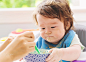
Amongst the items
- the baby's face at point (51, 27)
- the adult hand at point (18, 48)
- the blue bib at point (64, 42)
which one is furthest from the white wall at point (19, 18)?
the adult hand at point (18, 48)

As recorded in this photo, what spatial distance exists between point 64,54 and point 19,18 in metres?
1.01

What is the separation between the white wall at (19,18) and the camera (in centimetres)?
146

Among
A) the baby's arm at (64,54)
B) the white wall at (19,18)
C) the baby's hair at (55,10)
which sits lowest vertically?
the baby's arm at (64,54)

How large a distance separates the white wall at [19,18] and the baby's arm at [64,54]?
832 millimetres

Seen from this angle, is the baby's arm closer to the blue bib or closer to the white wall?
the blue bib

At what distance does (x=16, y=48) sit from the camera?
1.36 feet

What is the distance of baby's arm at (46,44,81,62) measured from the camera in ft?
1.71

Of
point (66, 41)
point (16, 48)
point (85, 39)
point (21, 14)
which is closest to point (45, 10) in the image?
point (66, 41)

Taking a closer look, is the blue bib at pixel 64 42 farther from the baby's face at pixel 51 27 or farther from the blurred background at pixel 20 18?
the blurred background at pixel 20 18

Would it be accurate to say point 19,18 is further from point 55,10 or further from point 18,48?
point 18,48

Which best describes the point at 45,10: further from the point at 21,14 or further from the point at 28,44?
the point at 21,14

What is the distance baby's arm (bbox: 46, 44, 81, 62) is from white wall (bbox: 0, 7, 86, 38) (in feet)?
2.73

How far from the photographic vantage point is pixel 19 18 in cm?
149

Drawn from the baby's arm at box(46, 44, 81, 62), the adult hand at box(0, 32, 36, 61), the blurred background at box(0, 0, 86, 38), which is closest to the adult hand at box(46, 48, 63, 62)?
the baby's arm at box(46, 44, 81, 62)
